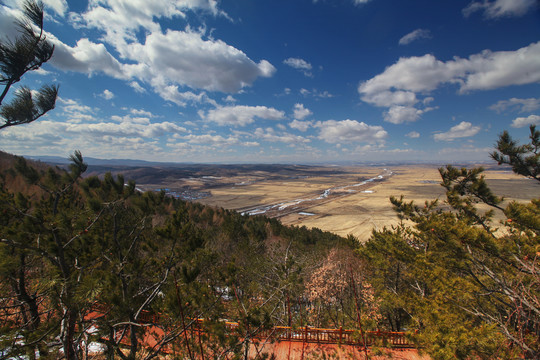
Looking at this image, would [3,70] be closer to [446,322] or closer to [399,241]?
[446,322]

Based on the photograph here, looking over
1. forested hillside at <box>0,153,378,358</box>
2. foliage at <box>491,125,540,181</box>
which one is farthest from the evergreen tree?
forested hillside at <box>0,153,378,358</box>

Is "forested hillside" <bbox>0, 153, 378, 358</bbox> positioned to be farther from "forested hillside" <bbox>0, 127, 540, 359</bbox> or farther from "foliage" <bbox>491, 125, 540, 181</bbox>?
"foliage" <bbox>491, 125, 540, 181</bbox>

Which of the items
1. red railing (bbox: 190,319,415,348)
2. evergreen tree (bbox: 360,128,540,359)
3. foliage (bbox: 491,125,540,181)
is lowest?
red railing (bbox: 190,319,415,348)

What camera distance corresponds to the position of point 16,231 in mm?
3691

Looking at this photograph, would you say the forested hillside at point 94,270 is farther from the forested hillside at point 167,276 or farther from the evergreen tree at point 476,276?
the evergreen tree at point 476,276

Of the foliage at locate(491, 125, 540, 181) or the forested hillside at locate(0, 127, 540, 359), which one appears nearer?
the forested hillside at locate(0, 127, 540, 359)

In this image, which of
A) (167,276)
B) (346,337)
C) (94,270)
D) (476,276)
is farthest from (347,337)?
(94,270)

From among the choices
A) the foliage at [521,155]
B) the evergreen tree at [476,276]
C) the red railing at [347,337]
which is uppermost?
the foliage at [521,155]

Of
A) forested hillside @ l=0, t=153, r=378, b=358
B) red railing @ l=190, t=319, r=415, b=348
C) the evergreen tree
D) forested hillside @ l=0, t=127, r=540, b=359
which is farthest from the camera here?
red railing @ l=190, t=319, r=415, b=348

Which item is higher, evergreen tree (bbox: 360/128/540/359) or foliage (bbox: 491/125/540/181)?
foliage (bbox: 491/125/540/181)

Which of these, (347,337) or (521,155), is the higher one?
(521,155)

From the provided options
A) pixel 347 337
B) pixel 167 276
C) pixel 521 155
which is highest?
pixel 521 155

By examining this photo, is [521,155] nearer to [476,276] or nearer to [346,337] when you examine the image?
[476,276]

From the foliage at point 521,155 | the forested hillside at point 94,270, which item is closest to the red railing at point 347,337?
the forested hillside at point 94,270
